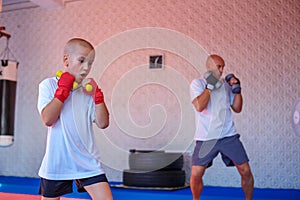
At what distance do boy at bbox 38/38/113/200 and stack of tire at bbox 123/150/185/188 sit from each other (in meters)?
2.08

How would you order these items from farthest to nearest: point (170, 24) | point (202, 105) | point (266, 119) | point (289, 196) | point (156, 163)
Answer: point (170, 24), point (266, 119), point (156, 163), point (289, 196), point (202, 105)

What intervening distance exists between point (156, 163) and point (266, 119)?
141 centimetres

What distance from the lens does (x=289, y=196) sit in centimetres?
360

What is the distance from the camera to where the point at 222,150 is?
3023mm

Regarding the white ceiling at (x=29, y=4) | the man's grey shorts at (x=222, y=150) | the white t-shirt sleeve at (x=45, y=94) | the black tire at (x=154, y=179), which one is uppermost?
the white ceiling at (x=29, y=4)

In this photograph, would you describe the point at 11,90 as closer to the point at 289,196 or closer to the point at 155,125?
the point at 155,125

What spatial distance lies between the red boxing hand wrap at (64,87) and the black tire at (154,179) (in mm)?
2332

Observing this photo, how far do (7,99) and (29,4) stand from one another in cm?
179

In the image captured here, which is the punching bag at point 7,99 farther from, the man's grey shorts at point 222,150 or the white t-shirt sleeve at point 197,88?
the man's grey shorts at point 222,150

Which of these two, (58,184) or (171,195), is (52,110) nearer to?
(58,184)

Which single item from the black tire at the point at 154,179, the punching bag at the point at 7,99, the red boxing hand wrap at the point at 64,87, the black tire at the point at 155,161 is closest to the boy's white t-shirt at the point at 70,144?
the red boxing hand wrap at the point at 64,87

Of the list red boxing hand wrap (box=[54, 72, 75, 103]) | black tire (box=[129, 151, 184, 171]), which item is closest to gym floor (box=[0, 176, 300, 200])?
black tire (box=[129, 151, 184, 171])

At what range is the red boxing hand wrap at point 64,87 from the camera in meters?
1.87

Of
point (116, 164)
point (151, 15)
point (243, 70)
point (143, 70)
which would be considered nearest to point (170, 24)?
point (151, 15)
